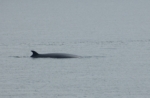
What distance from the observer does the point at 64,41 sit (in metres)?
57.0

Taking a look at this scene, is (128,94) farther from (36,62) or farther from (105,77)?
(36,62)

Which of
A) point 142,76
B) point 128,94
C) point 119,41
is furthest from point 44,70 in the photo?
point 119,41

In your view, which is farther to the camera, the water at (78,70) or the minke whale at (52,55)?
the minke whale at (52,55)

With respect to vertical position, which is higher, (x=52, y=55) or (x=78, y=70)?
(x=52, y=55)

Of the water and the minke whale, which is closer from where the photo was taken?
the water

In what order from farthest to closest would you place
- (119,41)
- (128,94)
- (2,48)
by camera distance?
(119,41) < (2,48) < (128,94)

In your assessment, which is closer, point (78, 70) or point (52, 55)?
point (78, 70)

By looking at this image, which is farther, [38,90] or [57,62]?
[57,62]

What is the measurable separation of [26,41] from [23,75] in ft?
65.2

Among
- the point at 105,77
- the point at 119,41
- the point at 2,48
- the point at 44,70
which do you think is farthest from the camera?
the point at 119,41

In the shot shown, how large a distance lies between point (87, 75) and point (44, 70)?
10.3ft

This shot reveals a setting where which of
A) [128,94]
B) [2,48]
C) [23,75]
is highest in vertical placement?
[2,48]

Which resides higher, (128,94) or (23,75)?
(23,75)

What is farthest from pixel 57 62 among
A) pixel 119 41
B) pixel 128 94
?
pixel 119 41
